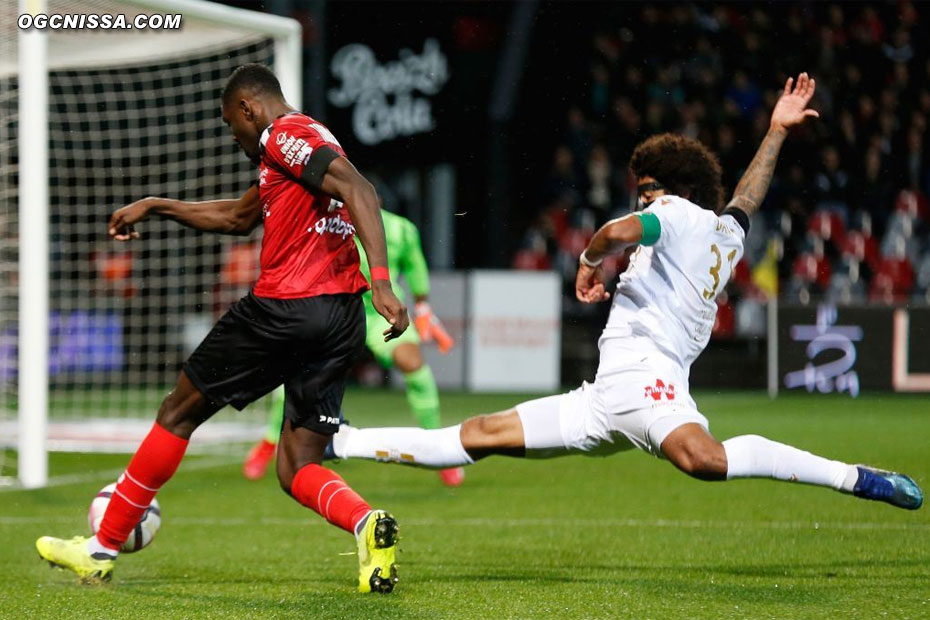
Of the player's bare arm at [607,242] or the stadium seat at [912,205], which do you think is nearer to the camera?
the player's bare arm at [607,242]

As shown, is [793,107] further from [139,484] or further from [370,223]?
[139,484]

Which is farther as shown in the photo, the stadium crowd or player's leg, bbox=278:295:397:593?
the stadium crowd

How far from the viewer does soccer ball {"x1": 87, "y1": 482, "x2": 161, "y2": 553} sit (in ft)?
16.5

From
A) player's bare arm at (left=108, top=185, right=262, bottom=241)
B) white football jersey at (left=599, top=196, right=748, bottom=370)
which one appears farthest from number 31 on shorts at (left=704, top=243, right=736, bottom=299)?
player's bare arm at (left=108, top=185, right=262, bottom=241)

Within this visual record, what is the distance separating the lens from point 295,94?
9.59m

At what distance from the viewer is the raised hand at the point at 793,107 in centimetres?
534

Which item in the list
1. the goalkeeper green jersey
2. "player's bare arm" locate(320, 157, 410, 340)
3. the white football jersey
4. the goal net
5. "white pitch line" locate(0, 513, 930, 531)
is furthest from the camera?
the goal net

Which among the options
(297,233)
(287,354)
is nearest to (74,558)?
(287,354)

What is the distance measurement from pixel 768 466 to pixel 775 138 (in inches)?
57.2

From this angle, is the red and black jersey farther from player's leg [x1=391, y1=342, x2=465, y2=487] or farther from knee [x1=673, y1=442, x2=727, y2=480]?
player's leg [x1=391, y1=342, x2=465, y2=487]

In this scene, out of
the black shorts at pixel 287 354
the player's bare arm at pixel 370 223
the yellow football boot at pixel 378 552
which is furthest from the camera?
the black shorts at pixel 287 354

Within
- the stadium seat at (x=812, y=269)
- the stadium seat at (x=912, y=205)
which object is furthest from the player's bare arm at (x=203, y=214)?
the stadium seat at (x=912, y=205)

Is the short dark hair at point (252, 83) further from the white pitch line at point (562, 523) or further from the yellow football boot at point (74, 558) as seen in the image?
the white pitch line at point (562, 523)

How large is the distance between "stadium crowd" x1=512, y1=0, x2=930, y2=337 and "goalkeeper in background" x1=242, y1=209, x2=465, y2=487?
7738 millimetres
